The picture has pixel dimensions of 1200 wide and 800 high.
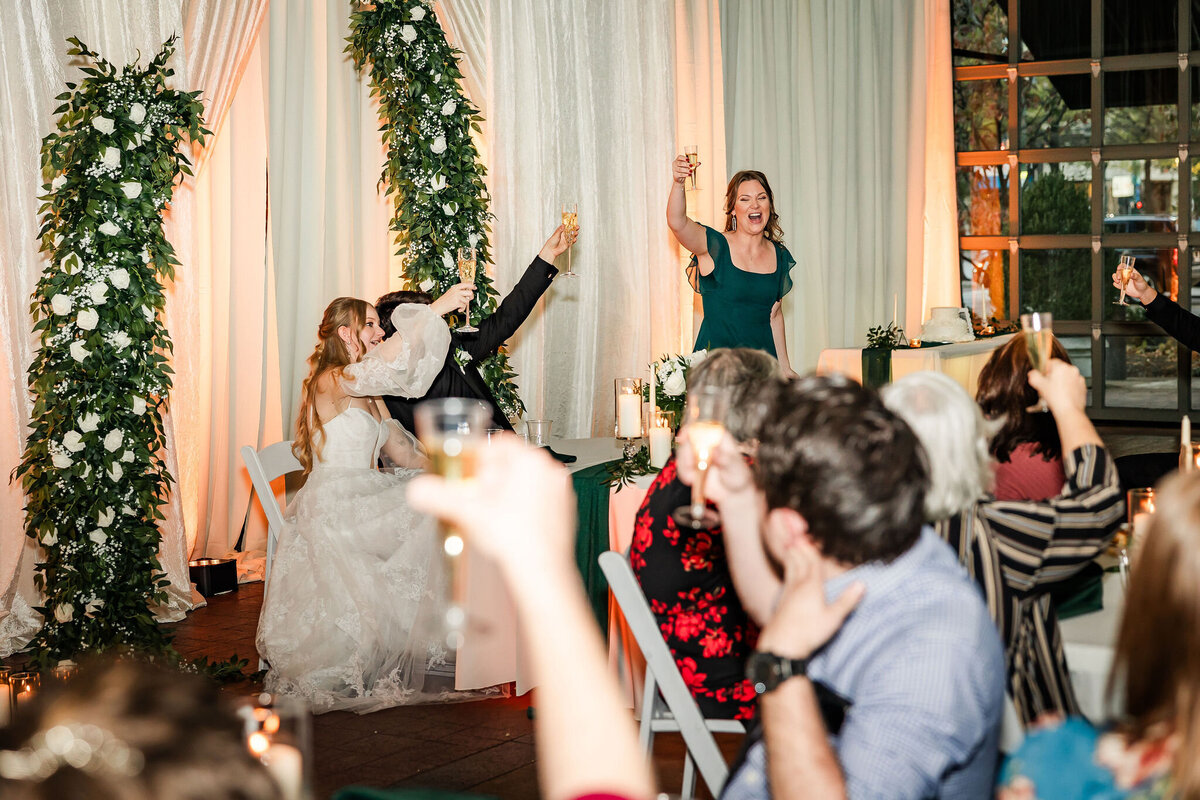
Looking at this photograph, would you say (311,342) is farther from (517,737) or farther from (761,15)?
(761,15)

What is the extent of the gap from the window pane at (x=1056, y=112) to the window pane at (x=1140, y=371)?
1352 millimetres

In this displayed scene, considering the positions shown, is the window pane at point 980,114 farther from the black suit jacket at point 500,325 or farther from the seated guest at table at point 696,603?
the seated guest at table at point 696,603

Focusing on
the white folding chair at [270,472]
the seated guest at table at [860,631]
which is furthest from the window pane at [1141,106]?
the seated guest at table at [860,631]

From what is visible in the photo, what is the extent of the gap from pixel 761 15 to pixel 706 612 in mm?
5550

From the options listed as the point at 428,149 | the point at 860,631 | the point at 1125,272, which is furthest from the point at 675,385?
the point at 860,631

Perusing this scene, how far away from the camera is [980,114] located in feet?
26.4

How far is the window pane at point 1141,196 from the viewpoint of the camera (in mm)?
7566

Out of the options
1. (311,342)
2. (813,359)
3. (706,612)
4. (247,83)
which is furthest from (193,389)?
(813,359)

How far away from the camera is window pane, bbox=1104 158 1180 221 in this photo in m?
7.57

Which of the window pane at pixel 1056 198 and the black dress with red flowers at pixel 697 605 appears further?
the window pane at pixel 1056 198

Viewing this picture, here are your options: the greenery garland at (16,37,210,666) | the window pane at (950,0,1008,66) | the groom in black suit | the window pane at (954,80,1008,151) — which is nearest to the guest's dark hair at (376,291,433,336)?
the groom in black suit

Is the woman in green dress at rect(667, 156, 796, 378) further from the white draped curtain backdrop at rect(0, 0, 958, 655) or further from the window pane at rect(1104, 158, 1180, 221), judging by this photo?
the window pane at rect(1104, 158, 1180, 221)

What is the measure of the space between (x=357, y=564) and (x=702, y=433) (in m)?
2.43

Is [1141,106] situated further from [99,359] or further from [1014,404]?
[99,359]
